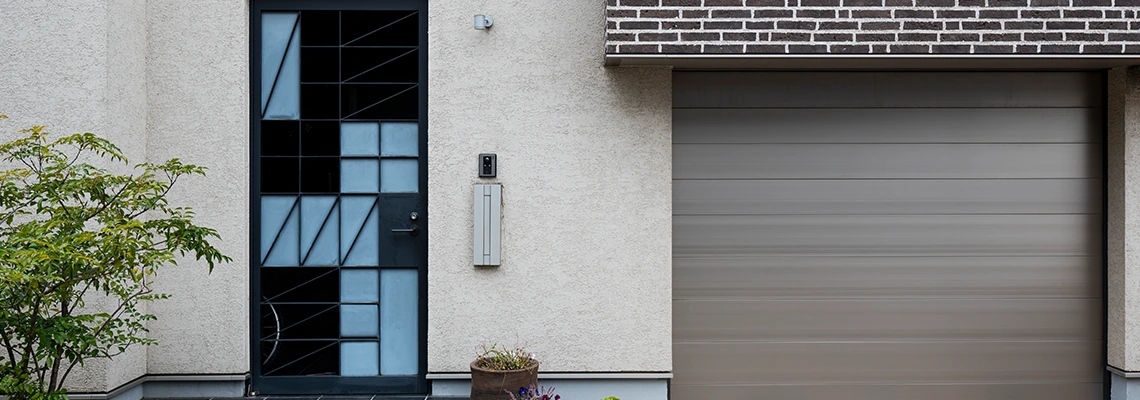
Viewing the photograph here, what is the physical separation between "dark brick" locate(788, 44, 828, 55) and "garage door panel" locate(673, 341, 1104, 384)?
6.91 ft

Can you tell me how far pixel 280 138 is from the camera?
19.1 feet

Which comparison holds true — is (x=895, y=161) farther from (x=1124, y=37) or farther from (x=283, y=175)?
(x=283, y=175)

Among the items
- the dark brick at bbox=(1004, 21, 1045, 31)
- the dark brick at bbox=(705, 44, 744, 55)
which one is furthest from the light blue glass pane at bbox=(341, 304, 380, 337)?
the dark brick at bbox=(1004, 21, 1045, 31)

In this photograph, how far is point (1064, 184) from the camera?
5.78 m

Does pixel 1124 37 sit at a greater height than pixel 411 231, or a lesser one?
greater

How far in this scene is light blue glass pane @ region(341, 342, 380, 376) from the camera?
5859mm

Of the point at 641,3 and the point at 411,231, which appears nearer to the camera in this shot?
the point at 641,3

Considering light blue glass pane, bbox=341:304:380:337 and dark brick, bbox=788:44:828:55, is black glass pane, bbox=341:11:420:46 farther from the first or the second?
dark brick, bbox=788:44:828:55

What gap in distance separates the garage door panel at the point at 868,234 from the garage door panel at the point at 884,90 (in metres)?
0.81

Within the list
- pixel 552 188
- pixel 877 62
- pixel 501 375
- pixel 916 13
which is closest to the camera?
pixel 916 13

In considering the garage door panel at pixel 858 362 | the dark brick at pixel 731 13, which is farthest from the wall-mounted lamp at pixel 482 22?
the garage door panel at pixel 858 362

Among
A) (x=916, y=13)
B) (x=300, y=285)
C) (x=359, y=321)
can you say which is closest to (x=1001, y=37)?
(x=916, y=13)

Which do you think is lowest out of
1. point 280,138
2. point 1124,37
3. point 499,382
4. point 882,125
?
point 499,382

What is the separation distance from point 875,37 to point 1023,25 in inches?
A: 36.0
